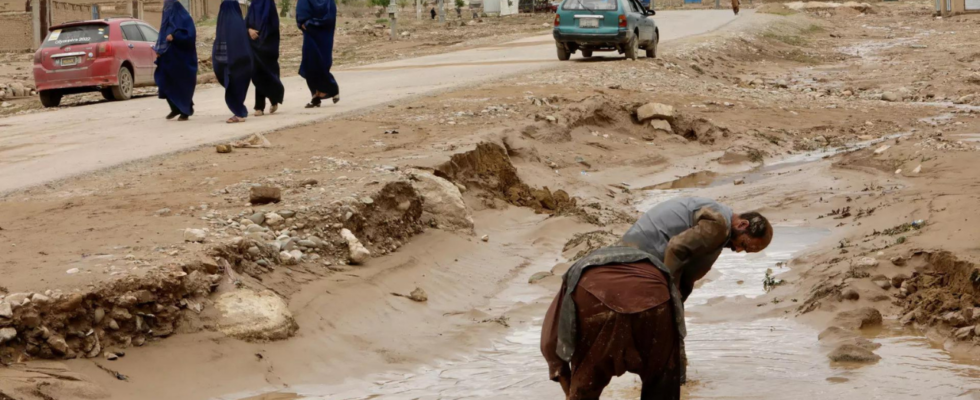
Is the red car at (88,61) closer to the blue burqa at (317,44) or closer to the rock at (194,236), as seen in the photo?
the blue burqa at (317,44)

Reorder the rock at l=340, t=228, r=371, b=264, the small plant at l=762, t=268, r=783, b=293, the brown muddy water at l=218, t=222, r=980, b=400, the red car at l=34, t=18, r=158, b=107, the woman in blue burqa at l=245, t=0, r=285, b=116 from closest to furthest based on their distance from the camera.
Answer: the brown muddy water at l=218, t=222, r=980, b=400 < the rock at l=340, t=228, r=371, b=264 < the small plant at l=762, t=268, r=783, b=293 < the woman in blue burqa at l=245, t=0, r=285, b=116 < the red car at l=34, t=18, r=158, b=107

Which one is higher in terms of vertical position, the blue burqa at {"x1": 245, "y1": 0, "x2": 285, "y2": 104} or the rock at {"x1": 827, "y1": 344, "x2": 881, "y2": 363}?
the blue burqa at {"x1": 245, "y1": 0, "x2": 285, "y2": 104}

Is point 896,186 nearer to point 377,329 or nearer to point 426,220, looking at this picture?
point 426,220

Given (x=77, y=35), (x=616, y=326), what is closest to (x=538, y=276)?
(x=616, y=326)

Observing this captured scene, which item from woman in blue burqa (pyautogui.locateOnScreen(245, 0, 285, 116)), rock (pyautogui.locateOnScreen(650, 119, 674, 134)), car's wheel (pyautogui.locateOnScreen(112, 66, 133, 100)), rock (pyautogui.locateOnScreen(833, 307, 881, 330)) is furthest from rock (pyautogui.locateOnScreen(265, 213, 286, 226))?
car's wheel (pyautogui.locateOnScreen(112, 66, 133, 100))

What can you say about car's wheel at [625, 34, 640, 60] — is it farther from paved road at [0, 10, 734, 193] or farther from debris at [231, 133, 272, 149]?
debris at [231, 133, 272, 149]

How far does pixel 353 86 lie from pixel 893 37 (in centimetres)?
2294

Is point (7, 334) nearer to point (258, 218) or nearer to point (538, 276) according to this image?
point (258, 218)

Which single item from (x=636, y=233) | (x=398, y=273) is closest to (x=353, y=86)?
(x=398, y=273)

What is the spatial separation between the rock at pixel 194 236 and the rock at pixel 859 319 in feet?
12.6

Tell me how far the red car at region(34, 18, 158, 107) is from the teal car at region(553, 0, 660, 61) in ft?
24.9

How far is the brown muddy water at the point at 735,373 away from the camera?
562cm

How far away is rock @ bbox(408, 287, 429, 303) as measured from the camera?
745 cm

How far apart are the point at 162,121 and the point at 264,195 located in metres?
6.03
